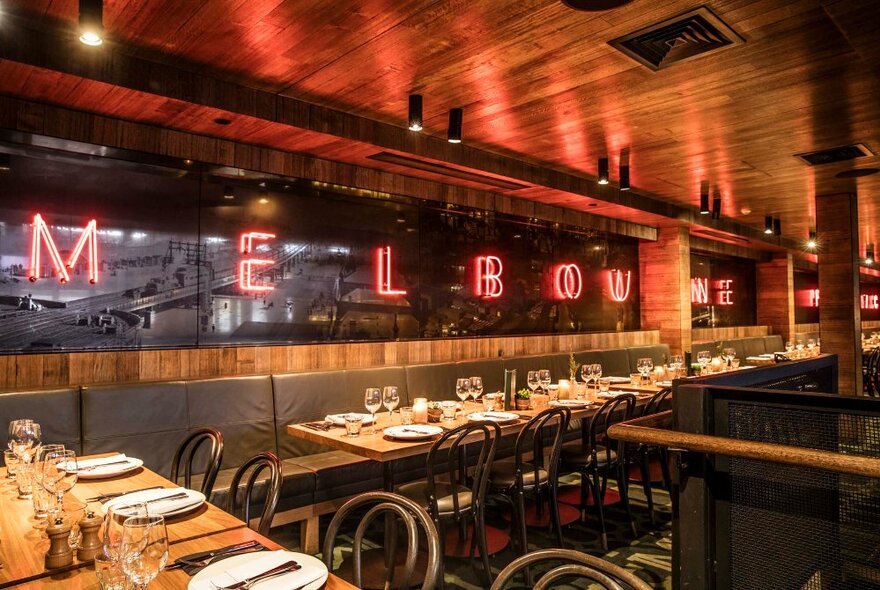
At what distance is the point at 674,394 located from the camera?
2248 millimetres

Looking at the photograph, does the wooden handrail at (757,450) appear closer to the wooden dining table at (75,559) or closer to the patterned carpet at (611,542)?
the wooden dining table at (75,559)

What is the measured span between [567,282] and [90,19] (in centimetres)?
595

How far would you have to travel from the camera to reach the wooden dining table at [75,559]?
1.47 m

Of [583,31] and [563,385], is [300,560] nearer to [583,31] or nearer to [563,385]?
[583,31]

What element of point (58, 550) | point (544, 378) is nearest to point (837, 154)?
point (544, 378)

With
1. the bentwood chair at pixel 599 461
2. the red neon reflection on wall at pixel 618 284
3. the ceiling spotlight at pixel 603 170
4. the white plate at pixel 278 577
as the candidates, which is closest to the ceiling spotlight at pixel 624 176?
the ceiling spotlight at pixel 603 170

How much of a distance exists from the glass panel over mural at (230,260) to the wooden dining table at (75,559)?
1772 millimetres

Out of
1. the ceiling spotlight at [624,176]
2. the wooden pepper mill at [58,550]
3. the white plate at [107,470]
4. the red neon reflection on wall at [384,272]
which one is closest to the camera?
the wooden pepper mill at [58,550]

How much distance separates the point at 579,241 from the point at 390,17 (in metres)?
5.37

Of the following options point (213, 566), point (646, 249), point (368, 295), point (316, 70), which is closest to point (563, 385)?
point (368, 295)

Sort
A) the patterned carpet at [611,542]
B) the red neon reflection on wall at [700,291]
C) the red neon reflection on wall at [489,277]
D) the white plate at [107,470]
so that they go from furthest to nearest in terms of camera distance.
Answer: the red neon reflection on wall at [700,291], the red neon reflection on wall at [489,277], the patterned carpet at [611,542], the white plate at [107,470]

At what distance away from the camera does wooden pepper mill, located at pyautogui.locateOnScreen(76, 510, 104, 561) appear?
1.57 meters

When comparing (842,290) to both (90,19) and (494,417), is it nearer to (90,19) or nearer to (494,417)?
(494,417)

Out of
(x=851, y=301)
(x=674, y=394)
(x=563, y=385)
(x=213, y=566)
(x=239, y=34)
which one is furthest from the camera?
(x=851, y=301)
